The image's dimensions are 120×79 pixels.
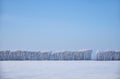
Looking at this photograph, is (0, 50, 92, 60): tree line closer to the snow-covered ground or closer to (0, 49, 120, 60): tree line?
(0, 49, 120, 60): tree line

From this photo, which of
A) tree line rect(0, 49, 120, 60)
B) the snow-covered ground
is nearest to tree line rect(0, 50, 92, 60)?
tree line rect(0, 49, 120, 60)

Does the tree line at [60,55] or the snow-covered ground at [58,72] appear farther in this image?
the tree line at [60,55]

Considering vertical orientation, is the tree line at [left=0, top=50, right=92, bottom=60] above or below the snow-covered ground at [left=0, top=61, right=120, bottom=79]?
above

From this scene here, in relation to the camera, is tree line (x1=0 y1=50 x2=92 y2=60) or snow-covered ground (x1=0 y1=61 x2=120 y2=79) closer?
snow-covered ground (x1=0 y1=61 x2=120 y2=79)

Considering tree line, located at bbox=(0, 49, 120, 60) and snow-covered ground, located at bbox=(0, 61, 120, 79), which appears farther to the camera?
tree line, located at bbox=(0, 49, 120, 60)

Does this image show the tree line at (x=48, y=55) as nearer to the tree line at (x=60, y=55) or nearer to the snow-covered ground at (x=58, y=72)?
the tree line at (x=60, y=55)

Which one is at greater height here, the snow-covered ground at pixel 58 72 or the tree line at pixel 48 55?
the tree line at pixel 48 55

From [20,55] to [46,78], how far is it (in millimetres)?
2487

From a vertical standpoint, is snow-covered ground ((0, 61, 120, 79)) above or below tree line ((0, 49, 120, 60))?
below

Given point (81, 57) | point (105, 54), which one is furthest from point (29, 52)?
point (105, 54)

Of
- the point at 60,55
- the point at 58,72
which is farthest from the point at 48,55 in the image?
the point at 58,72

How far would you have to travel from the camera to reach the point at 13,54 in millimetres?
5430

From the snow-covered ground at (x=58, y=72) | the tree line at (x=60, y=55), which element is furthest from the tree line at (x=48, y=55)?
the snow-covered ground at (x=58, y=72)

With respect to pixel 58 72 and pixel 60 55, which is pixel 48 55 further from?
pixel 58 72
